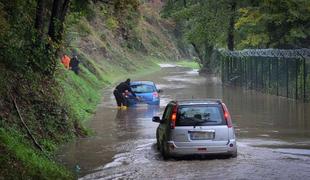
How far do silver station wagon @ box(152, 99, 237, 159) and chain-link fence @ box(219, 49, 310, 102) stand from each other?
17.1 meters

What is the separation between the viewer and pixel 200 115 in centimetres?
1473

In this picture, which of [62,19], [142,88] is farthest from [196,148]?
[142,88]

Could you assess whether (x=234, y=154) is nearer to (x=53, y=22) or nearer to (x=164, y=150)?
(x=164, y=150)

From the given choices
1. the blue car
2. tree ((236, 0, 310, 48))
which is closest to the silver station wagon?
the blue car

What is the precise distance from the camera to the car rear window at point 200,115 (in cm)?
1466

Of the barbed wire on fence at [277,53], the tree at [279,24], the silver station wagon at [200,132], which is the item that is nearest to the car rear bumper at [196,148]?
the silver station wagon at [200,132]

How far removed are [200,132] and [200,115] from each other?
405 millimetres

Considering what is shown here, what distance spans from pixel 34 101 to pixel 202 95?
2216cm

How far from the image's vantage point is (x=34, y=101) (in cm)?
1714

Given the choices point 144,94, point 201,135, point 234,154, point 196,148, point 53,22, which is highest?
point 53,22

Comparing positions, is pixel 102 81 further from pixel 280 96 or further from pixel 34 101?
pixel 34 101

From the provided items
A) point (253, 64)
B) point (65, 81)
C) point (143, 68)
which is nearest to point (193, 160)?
point (65, 81)

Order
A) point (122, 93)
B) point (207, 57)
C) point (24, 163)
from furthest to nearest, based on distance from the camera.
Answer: point (207, 57) → point (122, 93) → point (24, 163)

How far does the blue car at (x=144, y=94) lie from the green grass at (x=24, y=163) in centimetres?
1782
